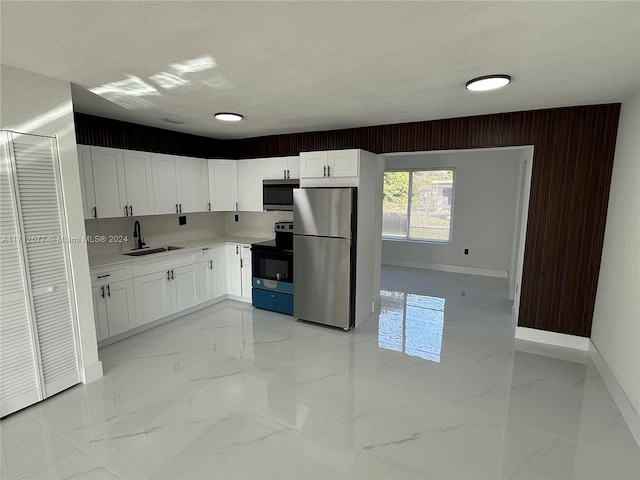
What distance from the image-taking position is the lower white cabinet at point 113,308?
Result: 3.23 metres

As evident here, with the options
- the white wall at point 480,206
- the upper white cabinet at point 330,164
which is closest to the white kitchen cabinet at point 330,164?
the upper white cabinet at point 330,164

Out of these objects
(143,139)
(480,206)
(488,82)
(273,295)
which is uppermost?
(488,82)

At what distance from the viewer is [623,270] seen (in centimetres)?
260

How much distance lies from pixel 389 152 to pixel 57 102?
123 inches

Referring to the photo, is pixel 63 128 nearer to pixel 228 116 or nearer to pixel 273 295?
pixel 228 116

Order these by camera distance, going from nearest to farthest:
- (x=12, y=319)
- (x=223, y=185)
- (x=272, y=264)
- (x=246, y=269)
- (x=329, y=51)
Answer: (x=329, y=51) → (x=12, y=319) → (x=272, y=264) → (x=246, y=269) → (x=223, y=185)

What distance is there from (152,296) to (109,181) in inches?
52.7

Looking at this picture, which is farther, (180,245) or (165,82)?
(180,245)

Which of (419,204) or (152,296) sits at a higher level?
(419,204)

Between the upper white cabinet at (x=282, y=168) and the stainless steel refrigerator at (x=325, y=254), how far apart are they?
2.25 feet

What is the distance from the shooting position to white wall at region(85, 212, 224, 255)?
12.5ft

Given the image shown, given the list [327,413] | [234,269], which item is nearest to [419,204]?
[234,269]

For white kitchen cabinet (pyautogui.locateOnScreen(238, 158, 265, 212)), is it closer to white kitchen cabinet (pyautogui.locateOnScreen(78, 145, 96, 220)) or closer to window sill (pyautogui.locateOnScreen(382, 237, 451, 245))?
white kitchen cabinet (pyautogui.locateOnScreen(78, 145, 96, 220))

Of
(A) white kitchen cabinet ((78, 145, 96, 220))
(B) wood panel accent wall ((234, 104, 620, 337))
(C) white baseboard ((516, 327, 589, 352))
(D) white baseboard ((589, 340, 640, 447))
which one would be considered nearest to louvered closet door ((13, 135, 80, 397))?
(A) white kitchen cabinet ((78, 145, 96, 220))
